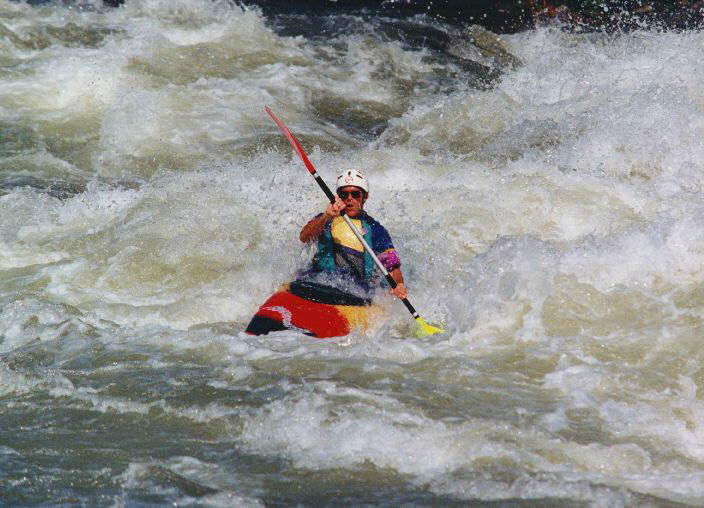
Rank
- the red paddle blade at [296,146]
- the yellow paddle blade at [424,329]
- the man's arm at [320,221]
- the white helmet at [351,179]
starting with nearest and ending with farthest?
the yellow paddle blade at [424,329], the man's arm at [320,221], the white helmet at [351,179], the red paddle blade at [296,146]

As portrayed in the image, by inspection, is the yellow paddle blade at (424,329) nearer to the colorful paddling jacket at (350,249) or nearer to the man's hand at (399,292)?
the man's hand at (399,292)

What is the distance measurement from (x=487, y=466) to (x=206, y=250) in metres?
3.64

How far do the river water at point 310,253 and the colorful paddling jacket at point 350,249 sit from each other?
0.33 metres

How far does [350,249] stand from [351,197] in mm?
358

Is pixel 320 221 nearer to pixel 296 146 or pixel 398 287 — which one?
pixel 398 287

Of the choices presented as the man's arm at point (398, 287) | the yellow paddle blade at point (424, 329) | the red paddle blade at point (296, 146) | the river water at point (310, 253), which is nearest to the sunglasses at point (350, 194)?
the red paddle blade at point (296, 146)

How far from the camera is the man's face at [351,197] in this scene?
19.5 ft

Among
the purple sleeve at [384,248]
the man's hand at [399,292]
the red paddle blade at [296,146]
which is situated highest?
A: the red paddle blade at [296,146]

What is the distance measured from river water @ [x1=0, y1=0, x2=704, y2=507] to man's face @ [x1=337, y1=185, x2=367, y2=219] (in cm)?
65

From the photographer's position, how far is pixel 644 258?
6.07 m

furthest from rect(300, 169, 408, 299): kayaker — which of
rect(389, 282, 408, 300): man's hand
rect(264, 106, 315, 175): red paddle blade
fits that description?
rect(264, 106, 315, 175): red paddle blade

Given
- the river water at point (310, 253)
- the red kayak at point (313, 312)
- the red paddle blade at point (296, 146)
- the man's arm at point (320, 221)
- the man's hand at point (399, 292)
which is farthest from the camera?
the red paddle blade at point (296, 146)

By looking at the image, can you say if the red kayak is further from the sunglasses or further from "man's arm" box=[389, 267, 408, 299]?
the sunglasses

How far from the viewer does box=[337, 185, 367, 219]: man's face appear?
5945mm
